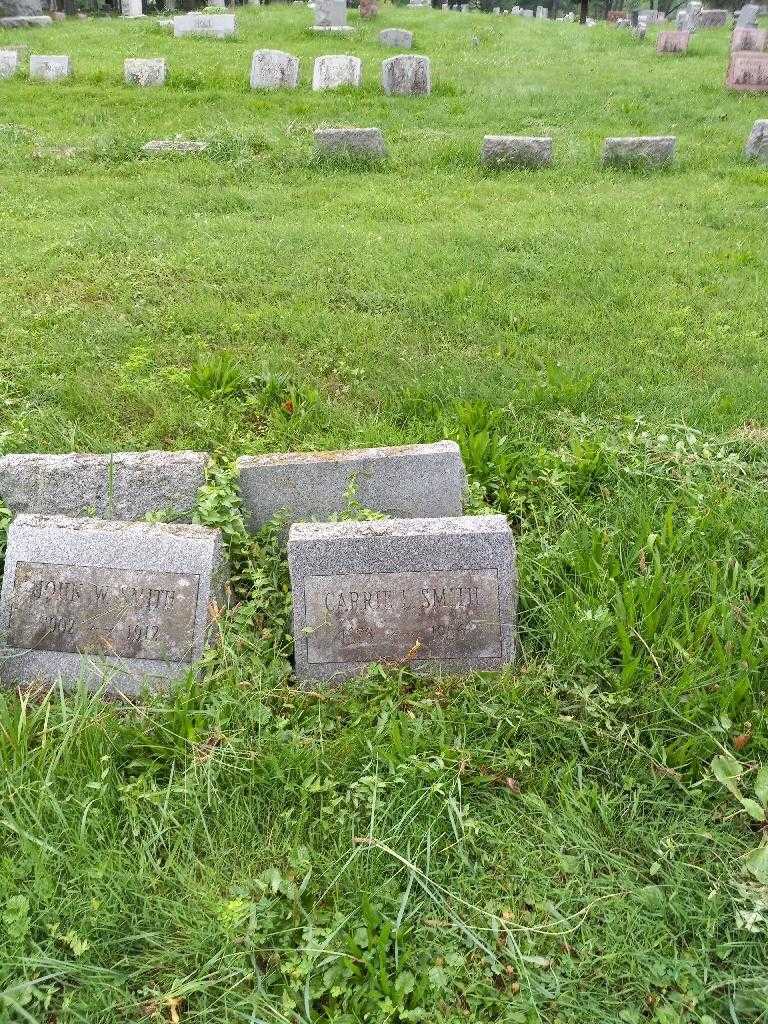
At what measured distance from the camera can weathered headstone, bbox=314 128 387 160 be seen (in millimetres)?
7973

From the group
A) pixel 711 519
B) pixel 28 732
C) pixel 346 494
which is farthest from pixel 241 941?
pixel 711 519

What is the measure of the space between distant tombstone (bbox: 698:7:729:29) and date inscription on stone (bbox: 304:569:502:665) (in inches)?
953

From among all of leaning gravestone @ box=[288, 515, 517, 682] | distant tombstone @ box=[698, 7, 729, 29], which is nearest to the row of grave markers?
leaning gravestone @ box=[288, 515, 517, 682]

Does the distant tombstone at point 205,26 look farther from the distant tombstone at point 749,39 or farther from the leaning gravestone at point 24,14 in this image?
the distant tombstone at point 749,39

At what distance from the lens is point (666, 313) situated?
4742 mm

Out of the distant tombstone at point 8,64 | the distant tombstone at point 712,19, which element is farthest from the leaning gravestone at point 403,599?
the distant tombstone at point 712,19

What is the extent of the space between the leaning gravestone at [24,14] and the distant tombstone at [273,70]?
10431mm

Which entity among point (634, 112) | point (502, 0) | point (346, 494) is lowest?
point (346, 494)

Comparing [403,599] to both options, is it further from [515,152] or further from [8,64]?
[8,64]

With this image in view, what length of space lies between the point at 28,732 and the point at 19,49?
617 inches

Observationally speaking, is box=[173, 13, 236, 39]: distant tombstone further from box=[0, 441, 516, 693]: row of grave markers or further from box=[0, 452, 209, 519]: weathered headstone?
box=[0, 441, 516, 693]: row of grave markers

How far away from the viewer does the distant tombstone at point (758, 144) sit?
8367mm

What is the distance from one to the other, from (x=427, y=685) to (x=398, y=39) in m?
15.8

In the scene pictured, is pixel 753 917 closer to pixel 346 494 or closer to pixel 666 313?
pixel 346 494
